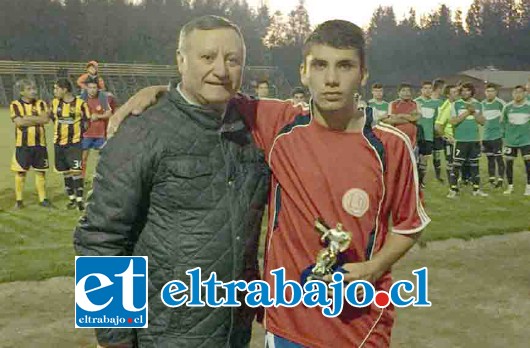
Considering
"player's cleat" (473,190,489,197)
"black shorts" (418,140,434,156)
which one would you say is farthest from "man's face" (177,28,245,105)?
"black shorts" (418,140,434,156)

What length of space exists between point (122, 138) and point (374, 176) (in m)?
1.06

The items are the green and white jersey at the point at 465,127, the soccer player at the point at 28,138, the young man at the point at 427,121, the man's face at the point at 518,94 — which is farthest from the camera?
the young man at the point at 427,121

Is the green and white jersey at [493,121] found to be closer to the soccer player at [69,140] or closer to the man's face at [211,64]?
the soccer player at [69,140]

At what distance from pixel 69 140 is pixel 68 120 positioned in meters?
0.36

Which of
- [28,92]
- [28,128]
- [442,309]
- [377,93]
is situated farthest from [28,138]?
[442,309]

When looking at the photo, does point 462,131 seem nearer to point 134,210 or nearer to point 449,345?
point 449,345

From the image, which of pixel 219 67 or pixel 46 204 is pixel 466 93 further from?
pixel 219 67

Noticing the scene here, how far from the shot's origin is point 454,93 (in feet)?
46.5

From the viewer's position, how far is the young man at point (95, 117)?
1225 cm

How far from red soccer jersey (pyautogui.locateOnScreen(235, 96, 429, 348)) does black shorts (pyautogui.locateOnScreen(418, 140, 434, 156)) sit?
11267 mm

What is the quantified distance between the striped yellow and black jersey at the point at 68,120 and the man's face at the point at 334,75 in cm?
945

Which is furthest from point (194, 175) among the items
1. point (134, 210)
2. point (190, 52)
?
point (190, 52)

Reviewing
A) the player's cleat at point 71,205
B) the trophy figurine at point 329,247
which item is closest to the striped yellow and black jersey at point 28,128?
the player's cleat at point 71,205

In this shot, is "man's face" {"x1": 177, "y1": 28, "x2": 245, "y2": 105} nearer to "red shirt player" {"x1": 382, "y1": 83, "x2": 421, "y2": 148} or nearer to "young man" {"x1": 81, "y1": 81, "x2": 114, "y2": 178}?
"young man" {"x1": 81, "y1": 81, "x2": 114, "y2": 178}
